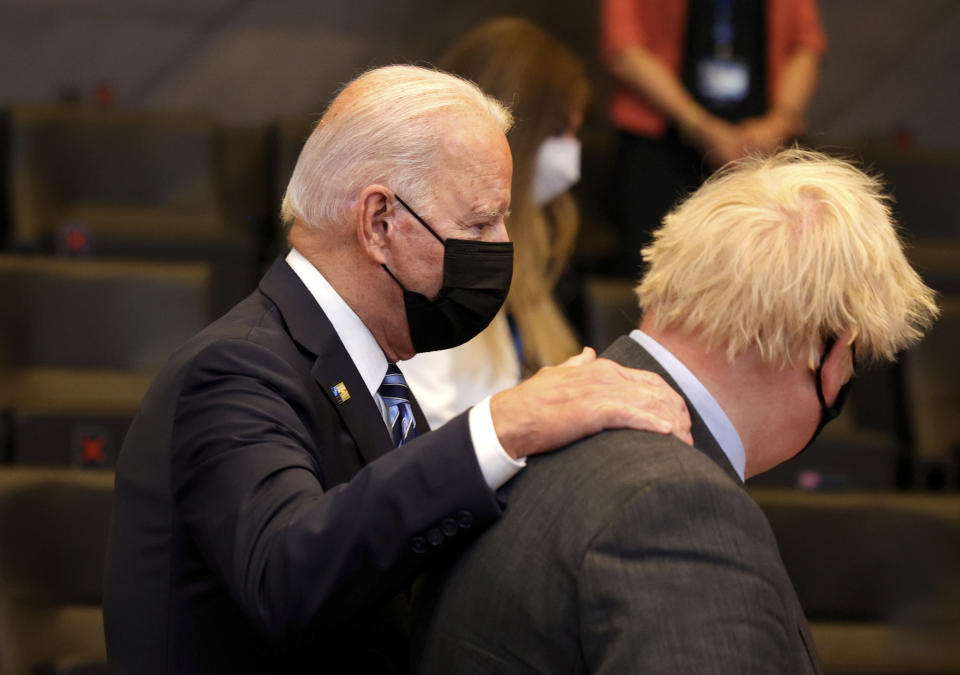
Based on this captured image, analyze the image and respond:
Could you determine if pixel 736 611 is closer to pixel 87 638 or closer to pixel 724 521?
pixel 724 521

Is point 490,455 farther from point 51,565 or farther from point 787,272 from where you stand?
point 51,565

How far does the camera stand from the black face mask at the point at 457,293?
148 cm

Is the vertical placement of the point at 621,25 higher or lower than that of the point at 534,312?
higher

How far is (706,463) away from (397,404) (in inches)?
20.7

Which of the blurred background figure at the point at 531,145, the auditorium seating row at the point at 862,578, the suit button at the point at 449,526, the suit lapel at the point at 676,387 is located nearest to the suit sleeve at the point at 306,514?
the suit button at the point at 449,526

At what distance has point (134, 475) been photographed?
4.43 feet

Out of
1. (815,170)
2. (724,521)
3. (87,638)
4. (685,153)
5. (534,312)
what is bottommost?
(87,638)

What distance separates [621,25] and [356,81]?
6.37 feet

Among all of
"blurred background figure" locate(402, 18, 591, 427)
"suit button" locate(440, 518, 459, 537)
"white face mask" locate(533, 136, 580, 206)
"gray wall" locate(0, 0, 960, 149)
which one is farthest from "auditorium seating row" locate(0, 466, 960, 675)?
"gray wall" locate(0, 0, 960, 149)

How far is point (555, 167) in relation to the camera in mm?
2672

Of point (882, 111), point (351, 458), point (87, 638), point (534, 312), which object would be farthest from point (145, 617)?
point (882, 111)

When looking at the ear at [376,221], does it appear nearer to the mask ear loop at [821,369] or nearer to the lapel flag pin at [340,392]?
the lapel flag pin at [340,392]

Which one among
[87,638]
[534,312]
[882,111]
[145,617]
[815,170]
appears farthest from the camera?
[882,111]

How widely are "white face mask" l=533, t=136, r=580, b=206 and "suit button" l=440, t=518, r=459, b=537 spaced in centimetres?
157
